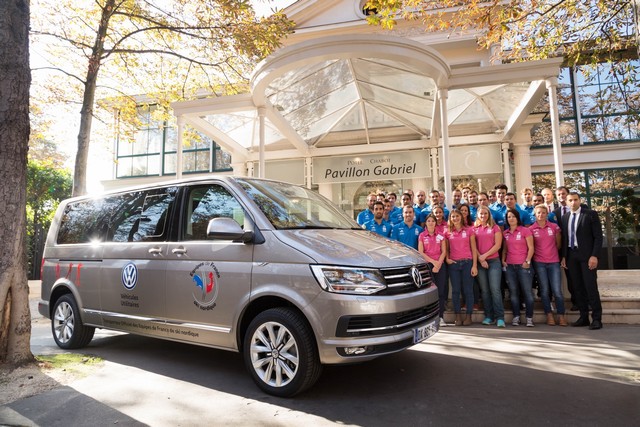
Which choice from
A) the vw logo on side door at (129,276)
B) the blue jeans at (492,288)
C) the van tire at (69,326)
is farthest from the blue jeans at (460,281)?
the van tire at (69,326)

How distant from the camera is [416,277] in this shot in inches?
149

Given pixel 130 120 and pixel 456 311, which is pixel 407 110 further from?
pixel 130 120

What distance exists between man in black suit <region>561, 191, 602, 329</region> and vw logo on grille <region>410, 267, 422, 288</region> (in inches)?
151

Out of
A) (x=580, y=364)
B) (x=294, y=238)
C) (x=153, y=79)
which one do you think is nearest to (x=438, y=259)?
(x=580, y=364)

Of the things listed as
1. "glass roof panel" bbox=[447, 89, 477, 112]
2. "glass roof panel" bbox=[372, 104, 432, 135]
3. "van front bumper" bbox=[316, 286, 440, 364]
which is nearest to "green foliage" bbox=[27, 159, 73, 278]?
"glass roof panel" bbox=[372, 104, 432, 135]

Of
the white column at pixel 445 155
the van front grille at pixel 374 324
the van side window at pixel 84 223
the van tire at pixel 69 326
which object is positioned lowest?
the van tire at pixel 69 326

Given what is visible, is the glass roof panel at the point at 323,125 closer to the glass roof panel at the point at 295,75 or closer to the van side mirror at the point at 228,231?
the glass roof panel at the point at 295,75

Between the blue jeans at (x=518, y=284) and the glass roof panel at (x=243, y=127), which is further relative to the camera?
the glass roof panel at (x=243, y=127)

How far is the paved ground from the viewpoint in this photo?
3229 mm

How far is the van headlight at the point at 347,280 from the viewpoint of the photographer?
11.0ft

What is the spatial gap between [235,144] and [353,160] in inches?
159

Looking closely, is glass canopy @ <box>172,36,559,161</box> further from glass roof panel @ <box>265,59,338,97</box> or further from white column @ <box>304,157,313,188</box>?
white column @ <box>304,157,313,188</box>

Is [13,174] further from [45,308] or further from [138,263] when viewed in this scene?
[45,308]

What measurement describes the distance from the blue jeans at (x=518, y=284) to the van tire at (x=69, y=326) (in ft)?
20.5
